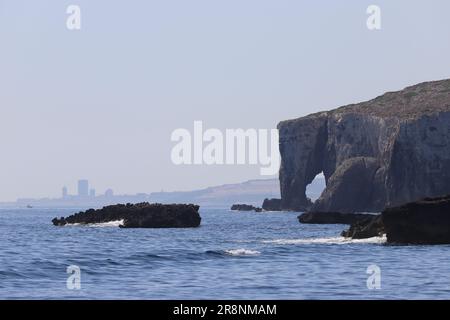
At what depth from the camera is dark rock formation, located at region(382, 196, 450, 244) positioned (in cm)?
6250

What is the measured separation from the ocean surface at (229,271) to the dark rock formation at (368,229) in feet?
7.67

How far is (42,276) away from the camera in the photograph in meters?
46.8

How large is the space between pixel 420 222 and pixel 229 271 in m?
21.5

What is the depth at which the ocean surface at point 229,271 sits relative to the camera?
120 ft

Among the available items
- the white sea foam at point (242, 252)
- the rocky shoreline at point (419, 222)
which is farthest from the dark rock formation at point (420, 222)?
the white sea foam at point (242, 252)

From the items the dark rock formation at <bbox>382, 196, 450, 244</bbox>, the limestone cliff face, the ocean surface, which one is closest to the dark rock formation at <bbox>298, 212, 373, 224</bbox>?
the limestone cliff face

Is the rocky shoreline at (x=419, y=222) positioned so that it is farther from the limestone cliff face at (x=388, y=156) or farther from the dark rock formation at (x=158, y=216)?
the limestone cliff face at (x=388, y=156)

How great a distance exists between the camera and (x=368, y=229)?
239 feet

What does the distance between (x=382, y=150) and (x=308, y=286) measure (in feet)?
475

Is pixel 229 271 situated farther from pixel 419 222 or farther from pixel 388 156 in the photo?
pixel 388 156

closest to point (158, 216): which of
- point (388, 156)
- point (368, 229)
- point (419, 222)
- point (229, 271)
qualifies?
point (368, 229)

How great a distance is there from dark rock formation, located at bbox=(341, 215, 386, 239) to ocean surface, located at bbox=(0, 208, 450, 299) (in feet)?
7.67

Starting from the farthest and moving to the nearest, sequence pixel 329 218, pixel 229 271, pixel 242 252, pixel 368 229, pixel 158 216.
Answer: pixel 329 218, pixel 158 216, pixel 368 229, pixel 242 252, pixel 229 271
